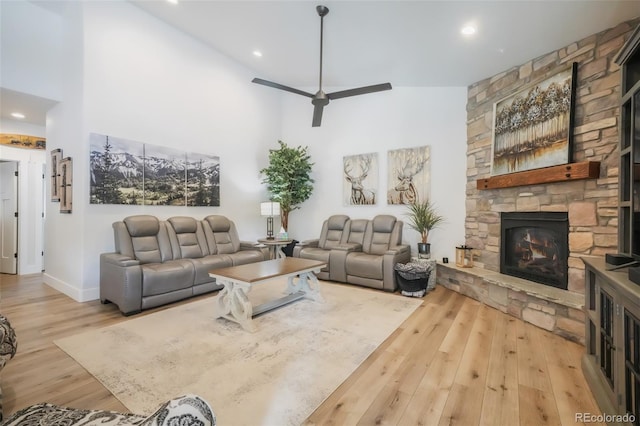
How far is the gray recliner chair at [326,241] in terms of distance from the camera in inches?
190

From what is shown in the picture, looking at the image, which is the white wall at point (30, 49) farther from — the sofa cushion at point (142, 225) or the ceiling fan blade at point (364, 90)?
the ceiling fan blade at point (364, 90)

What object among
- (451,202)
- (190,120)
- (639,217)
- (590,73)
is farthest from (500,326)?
(190,120)

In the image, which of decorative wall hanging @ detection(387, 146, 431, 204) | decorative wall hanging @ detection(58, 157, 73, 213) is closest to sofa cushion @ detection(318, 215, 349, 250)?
decorative wall hanging @ detection(387, 146, 431, 204)

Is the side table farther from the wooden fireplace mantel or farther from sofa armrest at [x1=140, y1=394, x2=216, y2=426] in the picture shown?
sofa armrest at [x1=140, y1=394, x2=216, y2=426]

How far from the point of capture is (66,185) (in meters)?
3.86

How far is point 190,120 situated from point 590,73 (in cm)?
530

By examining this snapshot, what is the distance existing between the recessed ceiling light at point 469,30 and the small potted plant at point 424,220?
2.43 meters

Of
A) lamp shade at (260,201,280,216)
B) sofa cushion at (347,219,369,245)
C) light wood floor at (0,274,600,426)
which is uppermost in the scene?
lamp shade at (260,201,280,216)

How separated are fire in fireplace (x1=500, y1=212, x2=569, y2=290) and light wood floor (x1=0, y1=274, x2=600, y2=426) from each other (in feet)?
2.30

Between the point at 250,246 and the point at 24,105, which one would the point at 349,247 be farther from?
the point at 24,105

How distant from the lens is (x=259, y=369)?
210cm

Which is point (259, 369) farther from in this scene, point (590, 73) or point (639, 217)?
point (590, 73)

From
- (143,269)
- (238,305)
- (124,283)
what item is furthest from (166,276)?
(238,305)

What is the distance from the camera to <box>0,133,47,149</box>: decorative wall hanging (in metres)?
4.86
